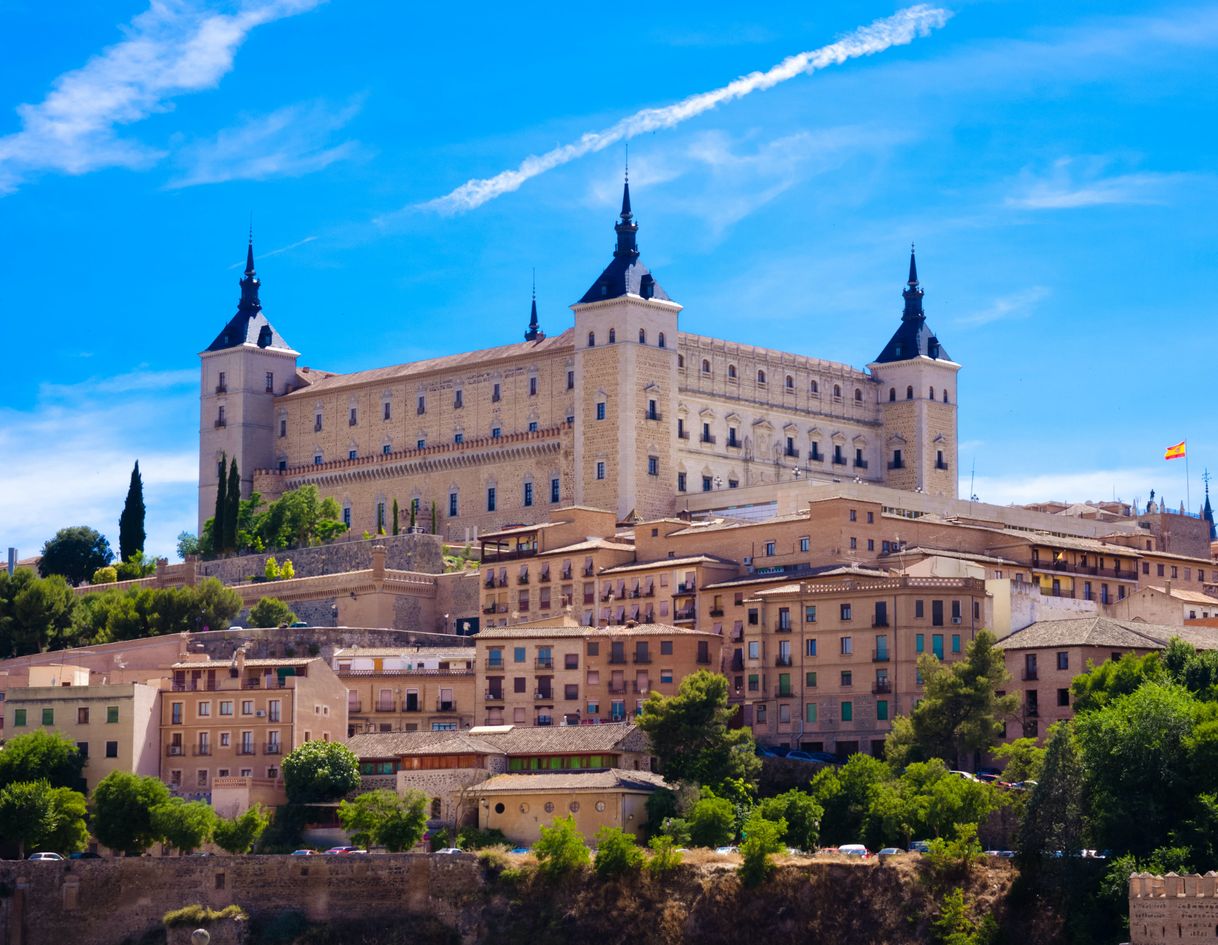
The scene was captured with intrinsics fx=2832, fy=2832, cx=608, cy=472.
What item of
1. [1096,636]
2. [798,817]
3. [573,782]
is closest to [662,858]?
[798,817]

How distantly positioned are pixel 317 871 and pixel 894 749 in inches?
638

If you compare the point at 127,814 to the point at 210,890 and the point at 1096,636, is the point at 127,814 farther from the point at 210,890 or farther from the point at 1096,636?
the point at 1096,636

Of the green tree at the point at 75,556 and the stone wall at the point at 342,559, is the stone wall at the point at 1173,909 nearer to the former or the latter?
the stone wall at the point at 342,559

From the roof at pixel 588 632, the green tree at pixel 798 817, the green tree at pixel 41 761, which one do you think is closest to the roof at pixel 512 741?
the roof at pixel 588 632

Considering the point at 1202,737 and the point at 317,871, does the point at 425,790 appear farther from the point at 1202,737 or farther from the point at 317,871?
the point at 1202,737

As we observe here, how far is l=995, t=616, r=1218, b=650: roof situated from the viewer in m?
80.6

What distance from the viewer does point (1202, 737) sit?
6738 centimetres

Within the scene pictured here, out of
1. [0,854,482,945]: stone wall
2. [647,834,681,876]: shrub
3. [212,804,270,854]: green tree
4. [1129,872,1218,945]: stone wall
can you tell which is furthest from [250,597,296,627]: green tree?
[1129,872,1218,945]: stone wall

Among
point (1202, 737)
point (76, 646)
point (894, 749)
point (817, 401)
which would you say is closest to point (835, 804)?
point (894, 749)

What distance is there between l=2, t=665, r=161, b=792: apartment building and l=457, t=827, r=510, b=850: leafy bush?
11.7 meters

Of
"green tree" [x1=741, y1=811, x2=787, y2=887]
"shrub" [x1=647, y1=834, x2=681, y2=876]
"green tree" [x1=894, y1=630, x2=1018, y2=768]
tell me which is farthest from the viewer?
"green tree" [x1=894, y1=630, x2=1018, y2=768]

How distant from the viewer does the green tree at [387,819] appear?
241 ft

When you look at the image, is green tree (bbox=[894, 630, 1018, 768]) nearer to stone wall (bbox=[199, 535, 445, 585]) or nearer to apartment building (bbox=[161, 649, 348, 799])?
apartment building (bbox=[161, 649, 348, 799])

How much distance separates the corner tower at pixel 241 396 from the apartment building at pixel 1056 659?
58962 millimetres
